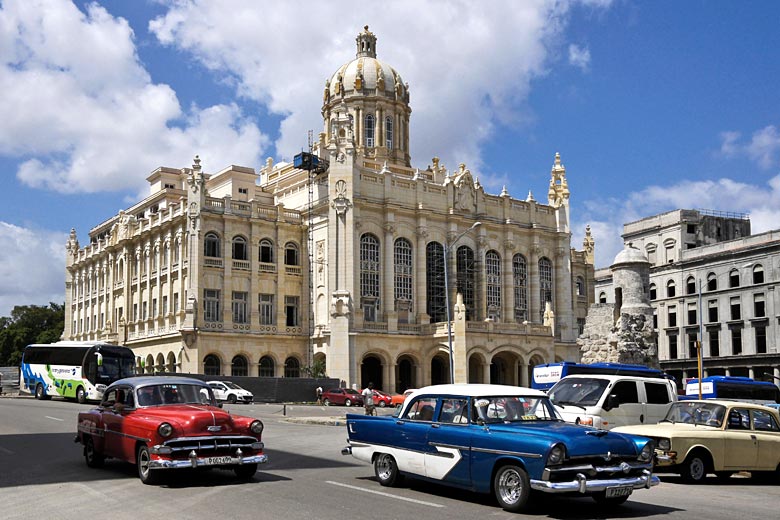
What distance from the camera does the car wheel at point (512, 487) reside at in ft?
37.5

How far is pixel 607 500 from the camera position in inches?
484

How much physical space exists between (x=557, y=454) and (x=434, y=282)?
54.5 meters

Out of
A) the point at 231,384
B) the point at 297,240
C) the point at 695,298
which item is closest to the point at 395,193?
the point at 297,240

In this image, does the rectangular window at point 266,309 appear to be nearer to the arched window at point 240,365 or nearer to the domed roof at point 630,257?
the arched window at point 240,365

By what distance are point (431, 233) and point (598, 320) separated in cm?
2895

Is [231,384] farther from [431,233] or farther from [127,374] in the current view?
[431,233]

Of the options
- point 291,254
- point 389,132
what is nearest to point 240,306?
point 291,254

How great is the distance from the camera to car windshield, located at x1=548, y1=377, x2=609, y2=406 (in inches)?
746

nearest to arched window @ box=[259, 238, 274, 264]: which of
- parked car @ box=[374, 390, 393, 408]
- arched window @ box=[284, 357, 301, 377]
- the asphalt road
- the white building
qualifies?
arched window @ box=[284, 357, 301, 377]

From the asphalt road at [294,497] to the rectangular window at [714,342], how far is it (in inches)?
2463

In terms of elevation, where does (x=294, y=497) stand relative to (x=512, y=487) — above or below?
below

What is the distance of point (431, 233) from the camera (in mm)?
65625

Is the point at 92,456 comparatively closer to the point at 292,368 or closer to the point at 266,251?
the point at 292,368

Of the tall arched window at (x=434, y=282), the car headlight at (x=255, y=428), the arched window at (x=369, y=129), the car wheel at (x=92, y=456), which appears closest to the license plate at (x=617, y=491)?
the car headlight at (x=255, y=428)
